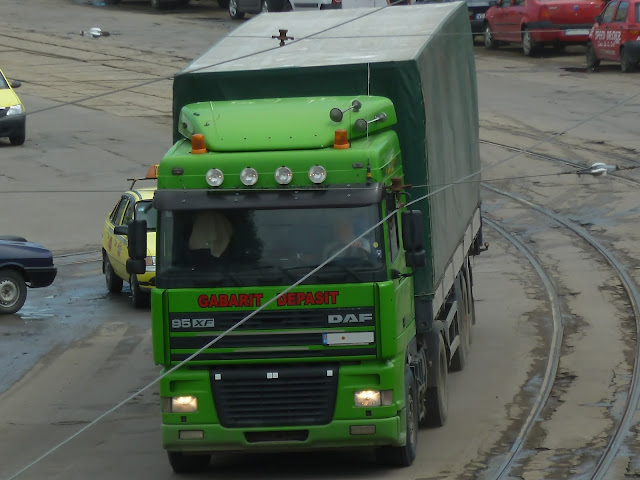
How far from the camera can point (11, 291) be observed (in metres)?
18.9

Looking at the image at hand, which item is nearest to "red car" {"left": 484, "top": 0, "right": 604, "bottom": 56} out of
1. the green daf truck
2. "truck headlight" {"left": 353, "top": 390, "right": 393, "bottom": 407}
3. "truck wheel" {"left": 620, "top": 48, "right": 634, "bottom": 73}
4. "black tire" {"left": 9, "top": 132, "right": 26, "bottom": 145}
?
"truck wheel" {"left": 620, "top": 48, "right": 634, "bottom": 73}

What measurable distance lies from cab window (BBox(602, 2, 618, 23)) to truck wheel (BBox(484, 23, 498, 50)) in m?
5.64

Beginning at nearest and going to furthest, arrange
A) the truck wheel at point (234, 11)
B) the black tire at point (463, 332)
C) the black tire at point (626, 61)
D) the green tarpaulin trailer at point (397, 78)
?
the green tarpaulin trailer at point (397, 78) → the black tire at point (463, 332) → the black tire at point (626, 61) → the truck wheel at point (234, 11)

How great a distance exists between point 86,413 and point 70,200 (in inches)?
511

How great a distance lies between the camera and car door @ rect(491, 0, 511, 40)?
1478 inches

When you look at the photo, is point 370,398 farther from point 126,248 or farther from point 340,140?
point 126,248

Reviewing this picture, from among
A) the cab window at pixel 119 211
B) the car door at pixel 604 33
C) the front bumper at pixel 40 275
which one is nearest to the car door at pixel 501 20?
the car door at pixel 604 33

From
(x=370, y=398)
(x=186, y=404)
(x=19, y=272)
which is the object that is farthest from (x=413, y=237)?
(x=19, y=272)

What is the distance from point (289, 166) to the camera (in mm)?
10734

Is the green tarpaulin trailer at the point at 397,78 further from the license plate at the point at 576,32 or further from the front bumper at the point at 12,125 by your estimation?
the license plate at the point at 576,32

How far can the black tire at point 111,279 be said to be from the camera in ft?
66.1

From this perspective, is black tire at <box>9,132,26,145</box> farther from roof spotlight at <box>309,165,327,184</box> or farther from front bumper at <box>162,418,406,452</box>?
roof spotlight at <box>309,165,327,184</box>

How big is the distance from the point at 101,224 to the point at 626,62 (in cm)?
1416

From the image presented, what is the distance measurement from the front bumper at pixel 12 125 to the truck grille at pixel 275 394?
19580mm
